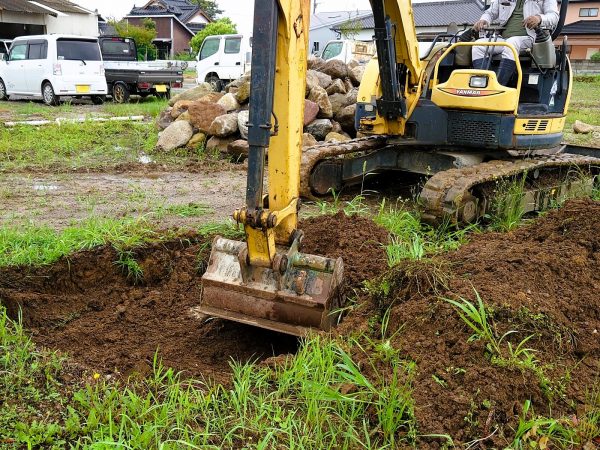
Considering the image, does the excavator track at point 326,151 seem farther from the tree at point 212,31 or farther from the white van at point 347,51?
the tree at point 212,31

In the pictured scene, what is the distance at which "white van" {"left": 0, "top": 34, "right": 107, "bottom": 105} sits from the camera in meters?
16.3

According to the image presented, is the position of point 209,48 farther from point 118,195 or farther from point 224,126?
point 118,195

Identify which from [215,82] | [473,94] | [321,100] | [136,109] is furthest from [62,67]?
[473,94]

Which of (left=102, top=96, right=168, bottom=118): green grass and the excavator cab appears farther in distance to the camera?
(left=102, top=96, right=168, bottom=118): green grass

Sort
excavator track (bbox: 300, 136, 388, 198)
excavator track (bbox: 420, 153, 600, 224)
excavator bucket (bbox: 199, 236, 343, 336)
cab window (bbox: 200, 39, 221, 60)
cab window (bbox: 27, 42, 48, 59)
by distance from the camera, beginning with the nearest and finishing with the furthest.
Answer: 1. excavator bucket (bbox: 199, 236, 343, 336)
2. excavator track (bbox: 420, 153, 600, 224)
3. excavator track (bbox: 300, 136, 388, 198)
4. cab window (bbox: 27, 42, 48, 59)
5. cab window (bbox: 200, 39, 221, 60)

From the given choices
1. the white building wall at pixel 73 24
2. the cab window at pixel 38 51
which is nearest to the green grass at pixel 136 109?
the cab window at pixel 38 51

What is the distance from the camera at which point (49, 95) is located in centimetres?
1666

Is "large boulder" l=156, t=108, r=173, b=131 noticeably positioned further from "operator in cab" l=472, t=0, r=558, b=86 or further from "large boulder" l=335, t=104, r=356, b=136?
"operator in cab" l=472, t=0, r=558, b=86

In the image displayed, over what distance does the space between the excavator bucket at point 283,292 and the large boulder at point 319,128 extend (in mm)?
6314

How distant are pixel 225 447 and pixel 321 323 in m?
1.18

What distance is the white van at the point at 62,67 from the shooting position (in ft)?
53.4

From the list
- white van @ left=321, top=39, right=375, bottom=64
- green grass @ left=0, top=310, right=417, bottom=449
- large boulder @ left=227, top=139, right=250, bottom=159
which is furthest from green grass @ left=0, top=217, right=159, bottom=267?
white van @ left=321, top=39, right=375, bottom=64

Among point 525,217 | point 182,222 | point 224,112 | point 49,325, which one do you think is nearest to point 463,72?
point 525,217

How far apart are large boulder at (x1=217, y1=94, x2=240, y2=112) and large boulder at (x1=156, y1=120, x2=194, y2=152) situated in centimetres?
70
